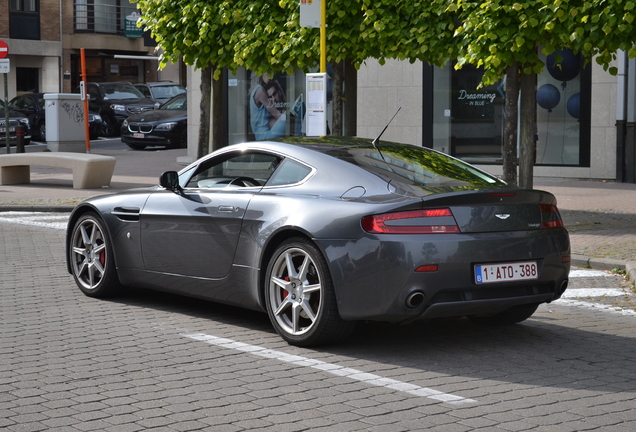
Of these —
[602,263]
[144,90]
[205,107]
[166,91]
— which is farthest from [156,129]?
[602,263]

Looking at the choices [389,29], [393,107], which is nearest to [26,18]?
[393,107]

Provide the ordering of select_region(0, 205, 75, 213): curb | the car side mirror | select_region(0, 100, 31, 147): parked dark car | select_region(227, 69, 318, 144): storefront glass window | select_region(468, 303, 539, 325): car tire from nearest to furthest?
select_region(468, 303, 539, 325): car tire, the car side mirror, select_region(0, 205, 75, 213): curb, select_region(227, 69, 318, 144): storefront glass window, select_region(0, 100, 31, 147): parked dark car

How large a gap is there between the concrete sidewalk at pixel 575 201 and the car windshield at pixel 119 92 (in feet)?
31.3

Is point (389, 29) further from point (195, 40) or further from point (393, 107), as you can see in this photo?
point (393, 107)

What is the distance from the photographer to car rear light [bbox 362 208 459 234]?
5.70 meters

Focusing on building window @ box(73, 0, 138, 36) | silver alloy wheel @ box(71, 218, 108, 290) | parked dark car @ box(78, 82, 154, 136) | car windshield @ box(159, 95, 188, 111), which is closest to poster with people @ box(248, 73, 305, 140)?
car windshield @ box(159, 95, 188, 111)

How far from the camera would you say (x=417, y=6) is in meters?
14.2

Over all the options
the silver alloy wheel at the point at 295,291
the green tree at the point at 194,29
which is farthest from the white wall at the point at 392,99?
the silver alloy wheel at the point at 295,291

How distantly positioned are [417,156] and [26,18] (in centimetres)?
4702

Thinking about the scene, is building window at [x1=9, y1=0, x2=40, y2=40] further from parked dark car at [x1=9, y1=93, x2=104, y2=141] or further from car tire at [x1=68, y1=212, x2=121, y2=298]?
car tire at [x1=68, y1=212, x2=121, y2=298]

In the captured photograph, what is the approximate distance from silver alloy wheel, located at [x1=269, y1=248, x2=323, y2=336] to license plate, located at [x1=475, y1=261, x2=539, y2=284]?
0.97 m

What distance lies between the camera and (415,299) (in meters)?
5.68

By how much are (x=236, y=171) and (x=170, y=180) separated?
513 mm

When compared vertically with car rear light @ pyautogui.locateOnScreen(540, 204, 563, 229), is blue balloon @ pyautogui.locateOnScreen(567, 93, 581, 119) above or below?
above
